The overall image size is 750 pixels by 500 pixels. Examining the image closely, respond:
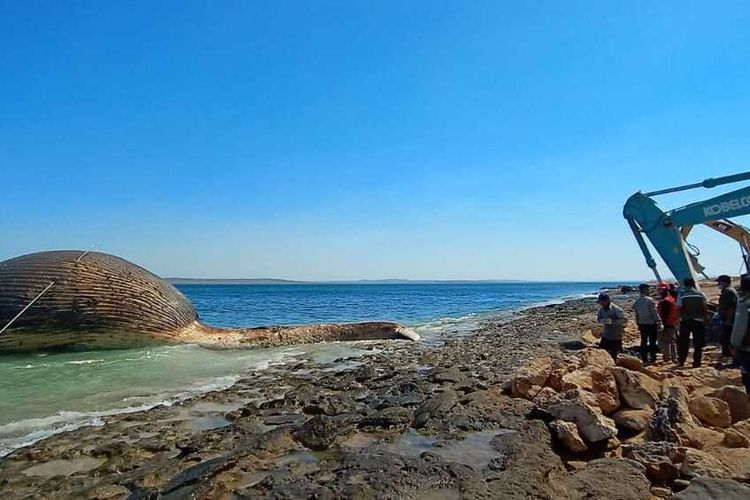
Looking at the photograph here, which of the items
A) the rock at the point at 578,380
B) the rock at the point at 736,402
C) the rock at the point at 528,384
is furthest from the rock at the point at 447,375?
the rock at the point at 736,402

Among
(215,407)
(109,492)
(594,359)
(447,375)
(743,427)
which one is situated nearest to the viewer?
(109,492)

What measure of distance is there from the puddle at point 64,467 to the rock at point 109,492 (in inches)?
31.2

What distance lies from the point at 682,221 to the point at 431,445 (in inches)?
532

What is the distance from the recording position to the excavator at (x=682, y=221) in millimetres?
14211

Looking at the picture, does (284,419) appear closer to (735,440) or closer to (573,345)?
(735,440)

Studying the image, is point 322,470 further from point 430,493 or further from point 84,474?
point 84,474

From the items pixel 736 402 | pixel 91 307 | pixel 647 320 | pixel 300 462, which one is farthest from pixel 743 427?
pixel 91 307

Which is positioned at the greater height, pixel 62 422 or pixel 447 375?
pixel 447 375

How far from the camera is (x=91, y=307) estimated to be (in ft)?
41.2

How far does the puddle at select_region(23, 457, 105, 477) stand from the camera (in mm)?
4840

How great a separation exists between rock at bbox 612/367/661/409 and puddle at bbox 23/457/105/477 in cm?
593

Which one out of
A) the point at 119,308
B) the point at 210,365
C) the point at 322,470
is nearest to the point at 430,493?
the point at 322,470

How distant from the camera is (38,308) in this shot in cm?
1206

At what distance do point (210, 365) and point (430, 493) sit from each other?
29.1 feet
